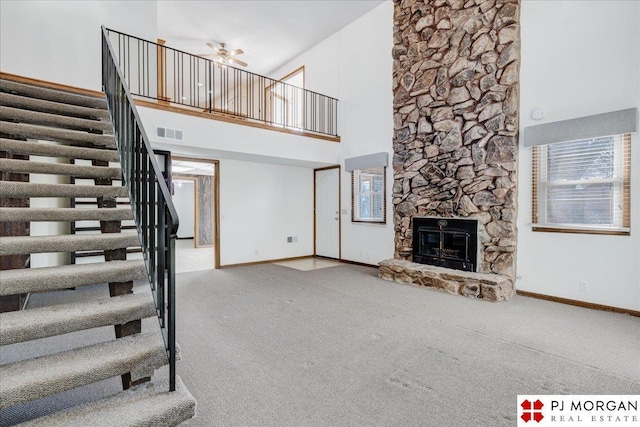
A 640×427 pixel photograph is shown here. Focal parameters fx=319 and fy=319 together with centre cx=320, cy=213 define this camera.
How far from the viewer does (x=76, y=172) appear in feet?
8.59

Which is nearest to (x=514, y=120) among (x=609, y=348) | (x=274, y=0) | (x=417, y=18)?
(x=417, y=18)

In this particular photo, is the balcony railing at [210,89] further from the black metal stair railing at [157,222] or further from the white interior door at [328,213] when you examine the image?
the black metal stair railing at [157,222]

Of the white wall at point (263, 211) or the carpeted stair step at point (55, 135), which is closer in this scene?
the carpeted stair step at point (55, 135)

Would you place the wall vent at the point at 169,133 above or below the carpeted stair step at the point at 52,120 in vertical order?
above

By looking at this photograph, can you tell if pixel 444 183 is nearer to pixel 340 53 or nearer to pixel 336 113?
pixel 336 113

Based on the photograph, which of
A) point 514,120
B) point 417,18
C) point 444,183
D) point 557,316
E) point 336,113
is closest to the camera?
point 557,316

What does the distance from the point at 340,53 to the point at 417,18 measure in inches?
83.4

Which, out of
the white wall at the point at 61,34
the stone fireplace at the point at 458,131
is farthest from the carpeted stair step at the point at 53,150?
the stone fireplace at the point at 458,131

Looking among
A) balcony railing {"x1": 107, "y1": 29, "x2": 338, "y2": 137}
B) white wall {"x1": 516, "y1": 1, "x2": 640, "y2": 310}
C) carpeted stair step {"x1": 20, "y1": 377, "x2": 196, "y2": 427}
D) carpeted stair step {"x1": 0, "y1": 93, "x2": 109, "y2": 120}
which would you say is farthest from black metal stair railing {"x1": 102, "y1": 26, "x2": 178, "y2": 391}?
white wall {"x1": 516, "y1": 1, "x2": 640, "y2": 310}

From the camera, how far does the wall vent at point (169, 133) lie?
180 inches

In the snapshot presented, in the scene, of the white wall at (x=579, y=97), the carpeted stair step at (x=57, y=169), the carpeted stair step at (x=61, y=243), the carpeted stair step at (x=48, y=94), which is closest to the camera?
the carpeted stair step at (x=61, y=243)

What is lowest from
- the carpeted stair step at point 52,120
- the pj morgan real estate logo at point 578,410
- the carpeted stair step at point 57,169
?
the pj morgan real estate logo at point 578,410

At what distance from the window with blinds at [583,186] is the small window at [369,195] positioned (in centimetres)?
263

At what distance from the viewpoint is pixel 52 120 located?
3121 millimetres
